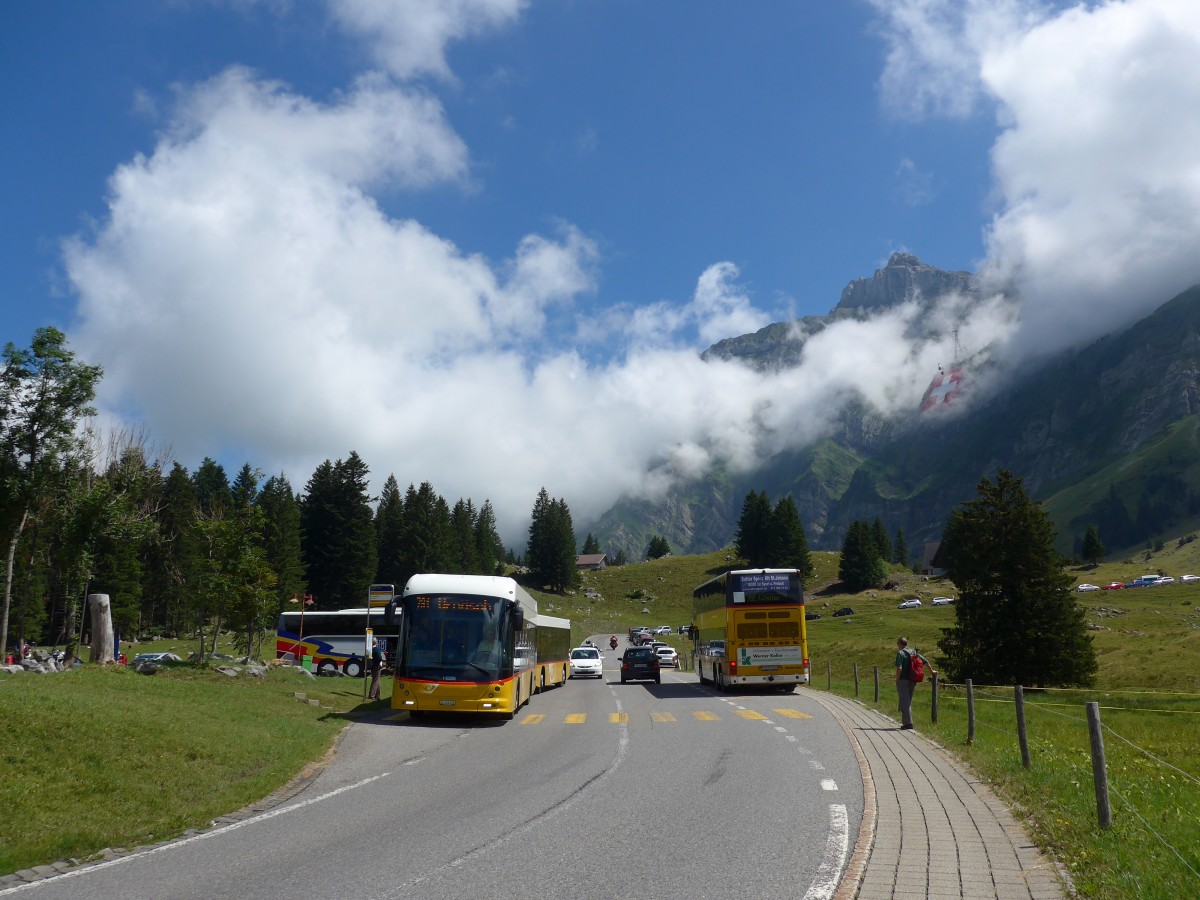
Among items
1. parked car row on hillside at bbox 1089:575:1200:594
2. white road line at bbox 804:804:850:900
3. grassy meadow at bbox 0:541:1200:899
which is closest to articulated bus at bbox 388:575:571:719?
grassy meadow at bbox 0:541:1200:899

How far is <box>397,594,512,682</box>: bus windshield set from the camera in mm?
21281

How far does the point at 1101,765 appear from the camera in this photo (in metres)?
8.44

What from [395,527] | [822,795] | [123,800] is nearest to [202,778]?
[123,800]

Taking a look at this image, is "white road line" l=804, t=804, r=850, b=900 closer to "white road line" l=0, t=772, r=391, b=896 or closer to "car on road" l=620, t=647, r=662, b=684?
"white road line" l=0, t=772, r=391, b=896

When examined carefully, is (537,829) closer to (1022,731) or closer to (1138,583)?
(1022,731)

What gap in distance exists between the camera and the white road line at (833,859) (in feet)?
21.5

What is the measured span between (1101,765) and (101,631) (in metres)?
26.7

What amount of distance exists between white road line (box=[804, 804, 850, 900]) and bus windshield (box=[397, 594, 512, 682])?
12.8m

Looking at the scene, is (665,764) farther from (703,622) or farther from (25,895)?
(703,622)

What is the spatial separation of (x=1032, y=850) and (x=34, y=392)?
105 ft

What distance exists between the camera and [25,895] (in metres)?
6.82

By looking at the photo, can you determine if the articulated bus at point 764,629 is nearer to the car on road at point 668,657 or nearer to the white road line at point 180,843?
the white road line at point 180,843

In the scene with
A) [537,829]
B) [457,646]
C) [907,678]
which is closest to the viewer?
[537,829]

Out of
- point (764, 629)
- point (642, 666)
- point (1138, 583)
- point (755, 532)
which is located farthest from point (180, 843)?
point (755, 532)
